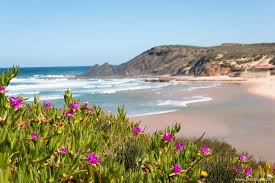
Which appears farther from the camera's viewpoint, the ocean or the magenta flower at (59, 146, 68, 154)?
the ocean

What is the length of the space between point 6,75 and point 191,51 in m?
78.9

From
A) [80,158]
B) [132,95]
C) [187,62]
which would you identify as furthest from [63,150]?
[187,62]

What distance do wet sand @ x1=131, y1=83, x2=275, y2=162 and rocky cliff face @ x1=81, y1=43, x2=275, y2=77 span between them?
39.9 meters

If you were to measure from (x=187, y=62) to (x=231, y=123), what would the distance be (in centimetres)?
6072

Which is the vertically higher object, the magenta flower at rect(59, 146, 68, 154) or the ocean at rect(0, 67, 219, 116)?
the magenta flower at rect(59, 146, 68, 154)

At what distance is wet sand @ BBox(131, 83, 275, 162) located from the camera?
1099cm

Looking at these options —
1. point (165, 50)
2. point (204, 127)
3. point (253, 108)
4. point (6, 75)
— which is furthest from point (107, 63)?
point (6, 75)

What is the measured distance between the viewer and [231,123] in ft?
50.3

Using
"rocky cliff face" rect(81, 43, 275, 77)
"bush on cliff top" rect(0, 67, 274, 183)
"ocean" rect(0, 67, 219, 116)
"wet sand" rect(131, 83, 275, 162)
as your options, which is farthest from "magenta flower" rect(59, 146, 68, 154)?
"rocky cliff face" rect(81, 43, 275, 77)

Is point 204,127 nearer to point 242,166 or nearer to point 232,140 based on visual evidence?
point 232,140

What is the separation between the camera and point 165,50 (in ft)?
280

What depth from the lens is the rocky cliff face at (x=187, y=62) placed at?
6091 cm

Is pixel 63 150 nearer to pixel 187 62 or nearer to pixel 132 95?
pixel 132 95

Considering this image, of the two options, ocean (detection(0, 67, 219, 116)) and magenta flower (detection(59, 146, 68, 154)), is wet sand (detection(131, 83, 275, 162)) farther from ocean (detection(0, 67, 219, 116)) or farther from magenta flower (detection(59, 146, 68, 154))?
magenta flower (detection(59, 146, 68, 154))
